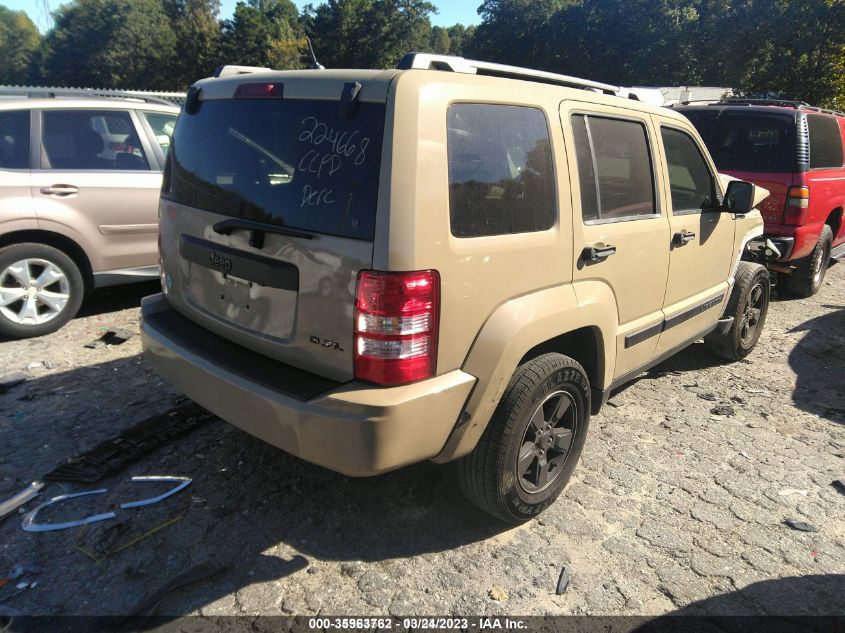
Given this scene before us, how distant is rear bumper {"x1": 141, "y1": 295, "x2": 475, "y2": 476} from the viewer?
83.3 inches

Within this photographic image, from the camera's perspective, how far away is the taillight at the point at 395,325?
2094 millimetres

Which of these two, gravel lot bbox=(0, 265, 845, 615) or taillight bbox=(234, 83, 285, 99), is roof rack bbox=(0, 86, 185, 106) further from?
taillight bbox=(234, 83, 285, 99)

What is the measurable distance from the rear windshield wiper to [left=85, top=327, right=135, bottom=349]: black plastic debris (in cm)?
289

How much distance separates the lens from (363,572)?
2.53 m

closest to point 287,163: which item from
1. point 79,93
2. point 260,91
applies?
point 260,91

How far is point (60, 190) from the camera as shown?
16.0ft

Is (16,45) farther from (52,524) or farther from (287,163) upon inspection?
(287,163)

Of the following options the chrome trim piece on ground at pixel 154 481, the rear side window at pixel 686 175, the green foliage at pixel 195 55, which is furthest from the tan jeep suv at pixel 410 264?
the green foliage at pixel 195 55

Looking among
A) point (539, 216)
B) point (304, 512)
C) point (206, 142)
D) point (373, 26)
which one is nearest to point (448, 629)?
point (304, 512)

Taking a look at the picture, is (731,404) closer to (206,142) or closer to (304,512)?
(304,512)

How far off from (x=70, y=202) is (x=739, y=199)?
5.17 meters

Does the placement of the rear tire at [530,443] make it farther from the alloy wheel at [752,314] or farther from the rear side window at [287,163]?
the alloy wheel at [752,314]

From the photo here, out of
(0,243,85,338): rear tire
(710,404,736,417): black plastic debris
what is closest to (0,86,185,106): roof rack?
(0,243,85,338): rear tire

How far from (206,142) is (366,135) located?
41.9 inches
